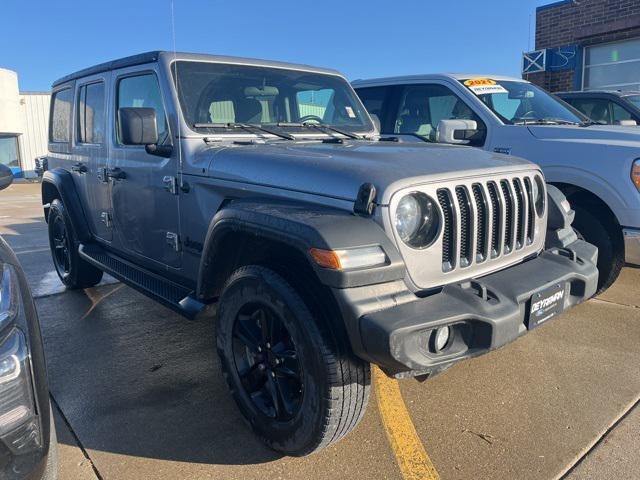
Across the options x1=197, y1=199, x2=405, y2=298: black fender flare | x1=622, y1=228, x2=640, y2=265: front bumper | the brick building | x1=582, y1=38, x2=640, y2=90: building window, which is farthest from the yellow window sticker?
x1=582, y1=38, x2=640, y2=90: building window

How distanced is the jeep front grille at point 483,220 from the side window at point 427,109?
2519 mm

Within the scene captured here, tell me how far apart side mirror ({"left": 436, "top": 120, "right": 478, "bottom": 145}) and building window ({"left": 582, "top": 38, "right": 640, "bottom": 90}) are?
9.38m

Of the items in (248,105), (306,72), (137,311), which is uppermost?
(306,72)

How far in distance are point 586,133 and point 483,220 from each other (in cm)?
263

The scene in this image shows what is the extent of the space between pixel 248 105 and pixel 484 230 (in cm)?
188

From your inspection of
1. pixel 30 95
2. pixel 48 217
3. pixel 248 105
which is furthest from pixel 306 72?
pixel 30 95

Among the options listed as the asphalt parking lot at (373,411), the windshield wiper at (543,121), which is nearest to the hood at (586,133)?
the windshield wiper at (543,121)

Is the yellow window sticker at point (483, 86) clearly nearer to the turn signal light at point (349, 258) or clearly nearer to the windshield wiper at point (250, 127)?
the windshield wiper at point (250, 127)

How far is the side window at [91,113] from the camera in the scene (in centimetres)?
438

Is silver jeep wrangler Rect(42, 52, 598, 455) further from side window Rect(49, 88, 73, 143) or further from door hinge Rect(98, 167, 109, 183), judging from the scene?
side window Rect(49, 88, 73, 143)

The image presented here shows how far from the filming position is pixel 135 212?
3914 mm

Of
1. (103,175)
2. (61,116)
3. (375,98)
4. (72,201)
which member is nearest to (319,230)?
(103,175)

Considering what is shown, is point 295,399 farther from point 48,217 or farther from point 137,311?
point 48,217

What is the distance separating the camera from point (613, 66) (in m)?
12.6
